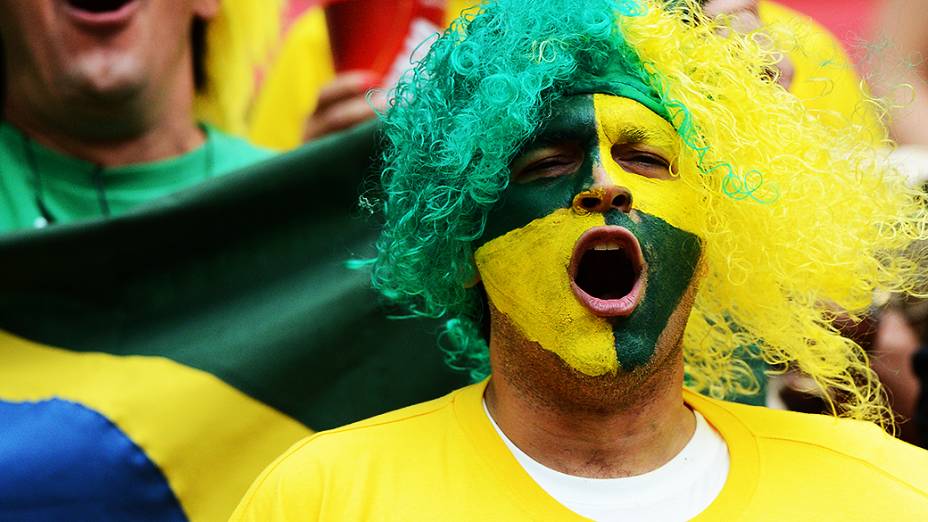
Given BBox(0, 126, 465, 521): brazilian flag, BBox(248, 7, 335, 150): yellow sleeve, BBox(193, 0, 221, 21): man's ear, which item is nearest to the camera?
BBox(0, 126, 465, 521): brazilian flag

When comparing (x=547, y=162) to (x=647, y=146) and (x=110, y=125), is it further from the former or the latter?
(x=110, y=125)

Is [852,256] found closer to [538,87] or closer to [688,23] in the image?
[688,23]

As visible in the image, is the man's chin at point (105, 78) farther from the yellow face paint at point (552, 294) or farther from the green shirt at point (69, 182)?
the yellow face paint at point (552, 294)

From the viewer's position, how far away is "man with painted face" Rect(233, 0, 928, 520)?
5.76ft

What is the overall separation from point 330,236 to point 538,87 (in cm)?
85

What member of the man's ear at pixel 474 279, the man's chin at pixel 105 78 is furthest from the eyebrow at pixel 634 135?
the man's chin at pixel 105 78

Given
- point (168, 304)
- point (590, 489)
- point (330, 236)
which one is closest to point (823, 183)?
point (590, 489)

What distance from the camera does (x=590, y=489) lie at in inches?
69.7

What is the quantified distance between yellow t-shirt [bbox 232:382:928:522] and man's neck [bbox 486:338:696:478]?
0.23 ft

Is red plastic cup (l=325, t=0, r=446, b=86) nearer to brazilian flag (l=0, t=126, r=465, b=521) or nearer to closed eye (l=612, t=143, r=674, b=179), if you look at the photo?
brazilian flag (l=0, t=126, r=465, b=521)

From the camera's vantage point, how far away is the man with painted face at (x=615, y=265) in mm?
1755

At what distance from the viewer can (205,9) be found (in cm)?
319

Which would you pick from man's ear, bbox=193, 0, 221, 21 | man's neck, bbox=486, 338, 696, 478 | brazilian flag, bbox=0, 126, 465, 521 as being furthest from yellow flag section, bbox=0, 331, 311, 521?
man's ear, bbox=193, 0, 221, 21

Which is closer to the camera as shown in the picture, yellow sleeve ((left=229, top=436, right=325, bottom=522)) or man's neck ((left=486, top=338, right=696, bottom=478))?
yellow sleeve ((left=229, top=436, right=325, bottom=522))
